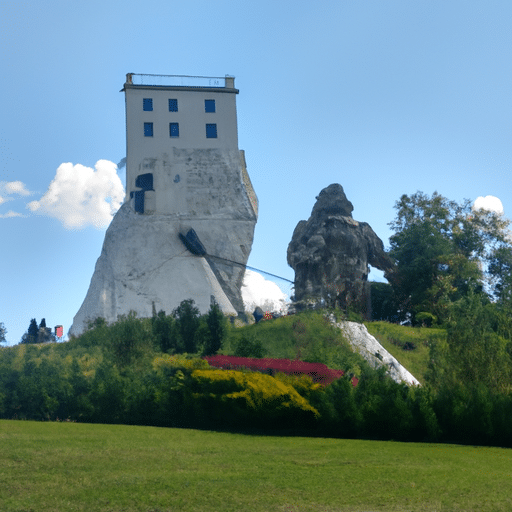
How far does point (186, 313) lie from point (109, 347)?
3.15 meters

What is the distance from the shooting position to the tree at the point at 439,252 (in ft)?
112

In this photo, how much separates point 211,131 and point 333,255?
462 inches

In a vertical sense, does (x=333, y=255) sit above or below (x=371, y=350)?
above

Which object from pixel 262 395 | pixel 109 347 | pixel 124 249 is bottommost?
pixel 262 395

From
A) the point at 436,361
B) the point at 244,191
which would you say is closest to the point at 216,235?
the point at 244,191

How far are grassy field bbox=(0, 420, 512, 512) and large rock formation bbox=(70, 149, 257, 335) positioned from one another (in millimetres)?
24529

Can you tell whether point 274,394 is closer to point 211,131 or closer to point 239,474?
point 239,474

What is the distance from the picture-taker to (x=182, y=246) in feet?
121

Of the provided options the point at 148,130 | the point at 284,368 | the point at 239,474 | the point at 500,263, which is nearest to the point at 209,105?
the point at 148,130

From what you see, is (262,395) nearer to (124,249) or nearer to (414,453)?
(414,453)

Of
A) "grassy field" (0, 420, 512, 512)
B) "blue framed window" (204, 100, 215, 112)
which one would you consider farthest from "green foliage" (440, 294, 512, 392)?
"blue framed window" (204, 100, 215, 112)

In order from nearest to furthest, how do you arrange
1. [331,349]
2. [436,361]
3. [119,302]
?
[436,361], [331,349], [119,302]

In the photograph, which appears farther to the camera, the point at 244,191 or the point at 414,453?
the point at 244,191

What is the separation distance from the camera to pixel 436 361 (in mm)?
15766
